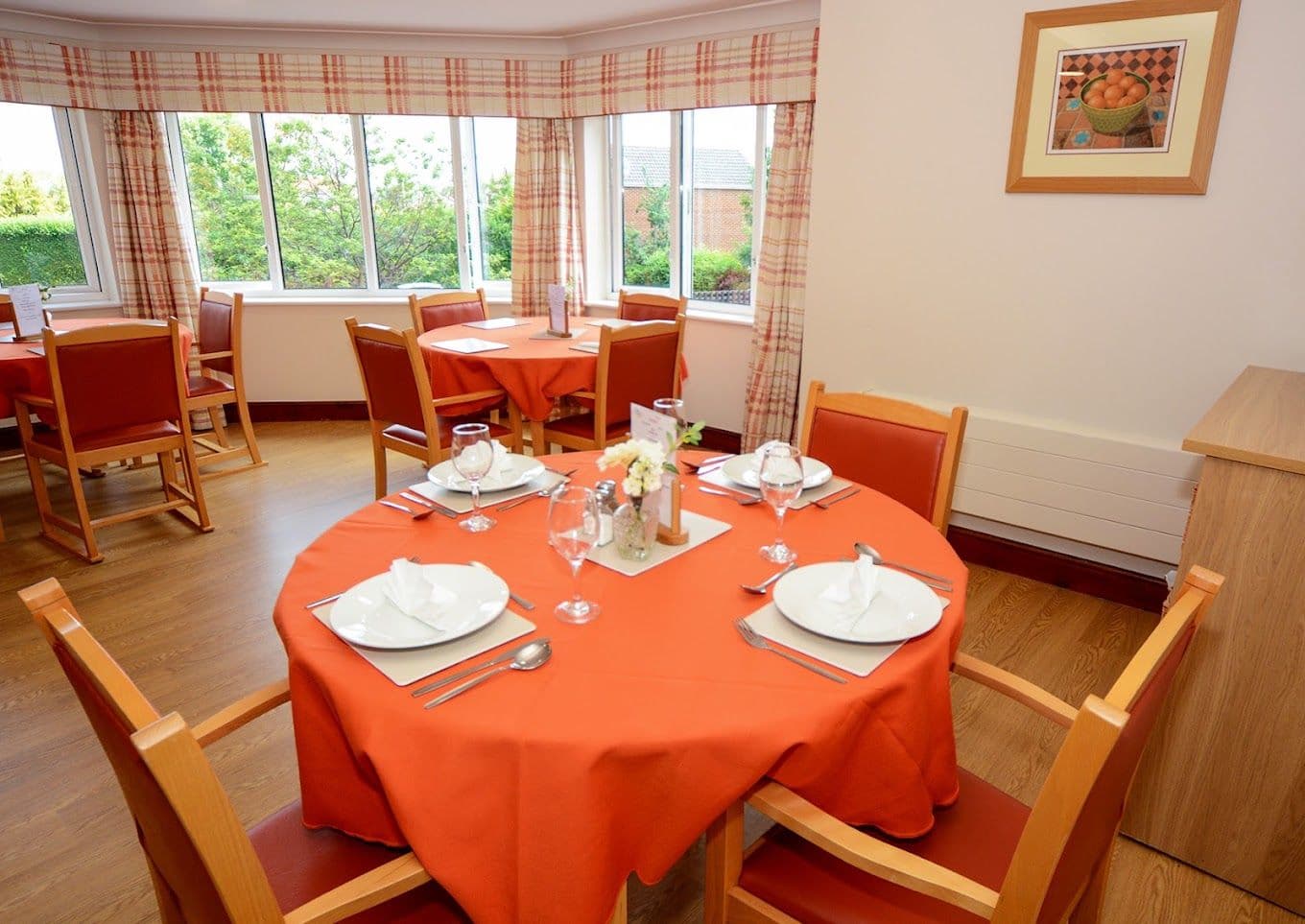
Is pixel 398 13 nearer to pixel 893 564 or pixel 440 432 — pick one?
pixel 440 432

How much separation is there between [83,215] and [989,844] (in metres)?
5.77

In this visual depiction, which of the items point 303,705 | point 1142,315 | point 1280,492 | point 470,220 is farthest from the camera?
point 470,220

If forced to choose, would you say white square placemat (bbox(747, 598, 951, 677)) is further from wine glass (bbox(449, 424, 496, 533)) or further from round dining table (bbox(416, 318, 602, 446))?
round dining table (bbox(416, 318, 602, 446))

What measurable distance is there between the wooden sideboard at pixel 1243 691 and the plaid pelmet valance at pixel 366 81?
322 centimetres

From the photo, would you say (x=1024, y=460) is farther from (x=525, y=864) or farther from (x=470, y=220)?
(x=470, y=220)

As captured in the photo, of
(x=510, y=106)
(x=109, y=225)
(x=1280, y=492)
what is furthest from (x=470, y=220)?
(x=1280, y=492)

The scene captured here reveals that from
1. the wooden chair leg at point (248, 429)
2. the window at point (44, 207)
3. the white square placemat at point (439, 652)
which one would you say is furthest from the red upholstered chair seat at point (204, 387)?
the white square placemat at point (439, 652)

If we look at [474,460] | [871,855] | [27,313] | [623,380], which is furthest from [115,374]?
[871,855]

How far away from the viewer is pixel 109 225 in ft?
15.8

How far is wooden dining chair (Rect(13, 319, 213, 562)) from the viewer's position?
9.63 feet

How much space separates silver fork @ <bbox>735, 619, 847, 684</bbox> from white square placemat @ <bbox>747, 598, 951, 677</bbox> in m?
0.01

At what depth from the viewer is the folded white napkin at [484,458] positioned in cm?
159

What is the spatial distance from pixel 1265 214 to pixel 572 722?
2.55 meters

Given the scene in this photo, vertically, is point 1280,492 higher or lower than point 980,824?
higher
